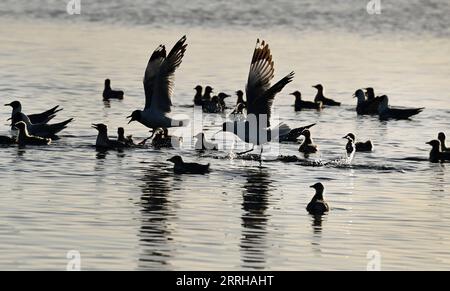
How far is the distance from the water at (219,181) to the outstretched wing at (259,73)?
1.20 metres

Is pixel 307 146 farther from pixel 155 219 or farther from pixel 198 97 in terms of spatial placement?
pixel 198 97

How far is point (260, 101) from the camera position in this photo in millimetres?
21422

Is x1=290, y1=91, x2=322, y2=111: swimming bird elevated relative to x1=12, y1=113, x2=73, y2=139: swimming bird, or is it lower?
elevated

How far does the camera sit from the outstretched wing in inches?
833

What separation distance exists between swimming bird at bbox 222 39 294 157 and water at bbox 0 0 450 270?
0.53m

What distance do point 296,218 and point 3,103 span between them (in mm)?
13003

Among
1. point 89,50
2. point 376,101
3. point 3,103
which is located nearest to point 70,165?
point 3,103

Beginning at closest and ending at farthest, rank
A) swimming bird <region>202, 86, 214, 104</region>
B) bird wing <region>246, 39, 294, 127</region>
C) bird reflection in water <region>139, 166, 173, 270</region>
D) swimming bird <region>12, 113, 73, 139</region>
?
bird reflection in water <region>139, 166, 173, 270</region> → bird wing <region>246, 39, 294, 127</region> → swimming bird <region>12, 113, 73, 139</region> → swimming bird <region>202, 86, 214, 104</region>

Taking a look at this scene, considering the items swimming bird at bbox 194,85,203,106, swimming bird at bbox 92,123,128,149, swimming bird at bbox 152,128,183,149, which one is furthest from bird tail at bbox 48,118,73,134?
swimming bird at bbox 194,85,203,106

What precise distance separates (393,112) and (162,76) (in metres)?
8.04

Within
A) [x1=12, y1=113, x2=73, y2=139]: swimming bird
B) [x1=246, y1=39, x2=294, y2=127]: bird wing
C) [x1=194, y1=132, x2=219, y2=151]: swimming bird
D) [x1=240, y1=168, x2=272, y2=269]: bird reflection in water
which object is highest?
[x1=246, y1=39, x2=294, y2=127]: bird wing

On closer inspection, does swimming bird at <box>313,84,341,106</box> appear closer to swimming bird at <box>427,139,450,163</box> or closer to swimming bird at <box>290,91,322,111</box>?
swimming bird at <box>290,91,322,111</box>

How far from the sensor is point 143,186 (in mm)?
18828

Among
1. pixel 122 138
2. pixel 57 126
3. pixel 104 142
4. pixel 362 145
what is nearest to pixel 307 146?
pixel 362 145
